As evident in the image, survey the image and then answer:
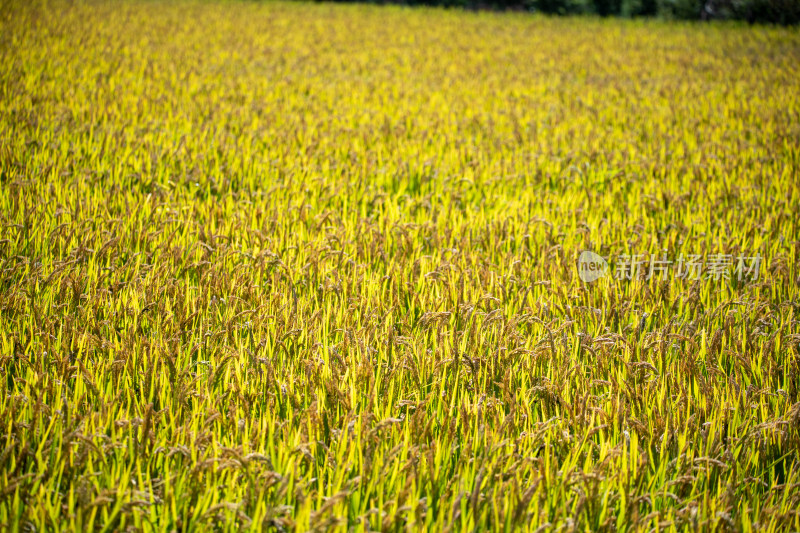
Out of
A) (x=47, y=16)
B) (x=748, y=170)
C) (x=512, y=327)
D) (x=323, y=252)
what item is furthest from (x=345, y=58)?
(x=512, y=327)

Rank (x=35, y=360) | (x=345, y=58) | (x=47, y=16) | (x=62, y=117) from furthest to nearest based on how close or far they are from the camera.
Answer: (x=47, y=16)
(x=345, y=58)
(x=62, y=117)
(x=35, y=360)

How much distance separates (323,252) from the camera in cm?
299

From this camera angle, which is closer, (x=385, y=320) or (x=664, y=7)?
(x=385, y=320)

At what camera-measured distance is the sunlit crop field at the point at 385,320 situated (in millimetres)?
1468

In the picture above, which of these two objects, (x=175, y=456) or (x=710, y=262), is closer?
(x=175, y=456)

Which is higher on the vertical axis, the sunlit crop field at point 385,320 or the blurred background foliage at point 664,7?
the blurred background foliage at point 664,7

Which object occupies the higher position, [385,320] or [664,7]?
[664,7]

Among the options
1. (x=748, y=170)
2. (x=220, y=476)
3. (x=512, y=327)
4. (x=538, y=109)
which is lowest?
(x=220, y=476)

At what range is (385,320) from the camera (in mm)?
2285

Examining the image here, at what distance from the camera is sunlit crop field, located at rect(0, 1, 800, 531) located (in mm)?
1468

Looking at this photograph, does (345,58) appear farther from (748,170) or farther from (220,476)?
(220,476)

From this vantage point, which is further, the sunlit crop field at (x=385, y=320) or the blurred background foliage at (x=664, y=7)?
the blurred background foliage at (x=664, y=7)

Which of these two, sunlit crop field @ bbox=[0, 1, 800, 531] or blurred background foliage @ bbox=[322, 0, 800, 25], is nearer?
sunlit crop field @ bbox=[0, 1, 800, 531]

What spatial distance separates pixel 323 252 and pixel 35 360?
4.62 ft
